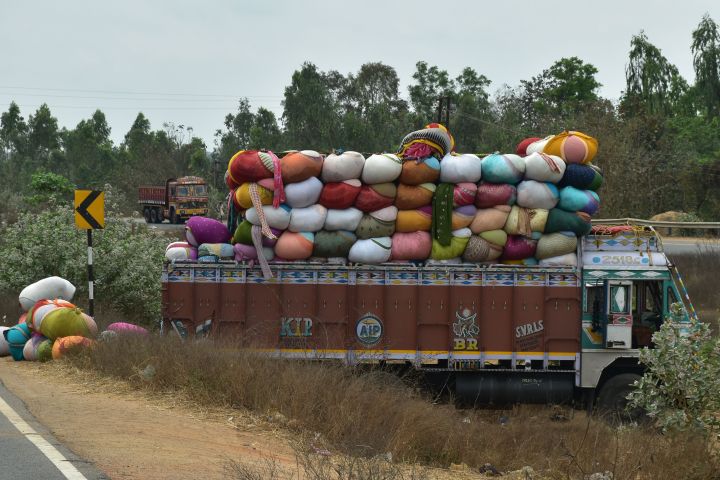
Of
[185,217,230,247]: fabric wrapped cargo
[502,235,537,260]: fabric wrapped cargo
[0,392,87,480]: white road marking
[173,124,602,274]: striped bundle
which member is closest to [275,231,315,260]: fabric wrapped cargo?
[173,124,602,274]: striped bundle

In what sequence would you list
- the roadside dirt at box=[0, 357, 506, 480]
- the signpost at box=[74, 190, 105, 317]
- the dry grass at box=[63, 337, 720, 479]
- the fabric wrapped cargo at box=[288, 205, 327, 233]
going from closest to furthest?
the roadside dirt at box=[0, 357, 506, 480] → the dry grass at box=[63, 337, 720, 479] → the fabric wrapped cargo at box=[288, 205, 327, 233] → the signpost at box=[74, 190, 105, 317]

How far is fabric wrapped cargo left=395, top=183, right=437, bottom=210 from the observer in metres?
13.5

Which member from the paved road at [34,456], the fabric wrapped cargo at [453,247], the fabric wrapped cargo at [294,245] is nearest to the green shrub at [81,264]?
the fabric wrapped cargo at [294,245]

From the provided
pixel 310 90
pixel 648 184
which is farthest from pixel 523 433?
pixel 310 90

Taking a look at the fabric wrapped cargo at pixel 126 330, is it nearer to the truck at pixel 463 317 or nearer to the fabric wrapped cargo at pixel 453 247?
the truck at pixel 463 317

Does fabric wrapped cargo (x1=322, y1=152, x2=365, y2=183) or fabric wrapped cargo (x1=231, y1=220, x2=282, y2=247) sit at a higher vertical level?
fabric wrapped cargo (x1=322, y1=152, x2=365, y2=183)

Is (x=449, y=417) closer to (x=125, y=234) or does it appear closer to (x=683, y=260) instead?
(x=125, y=234)

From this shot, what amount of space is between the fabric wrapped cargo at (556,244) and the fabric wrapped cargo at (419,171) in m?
1.78

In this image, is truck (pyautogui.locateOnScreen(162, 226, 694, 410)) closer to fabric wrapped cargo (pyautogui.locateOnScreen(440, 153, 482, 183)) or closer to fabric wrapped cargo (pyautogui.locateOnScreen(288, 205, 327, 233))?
fabric wrapped cargo (pyautogui.locateOnScreen(288, 205, 327, 233))

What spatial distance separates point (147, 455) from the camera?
7848 millimetres

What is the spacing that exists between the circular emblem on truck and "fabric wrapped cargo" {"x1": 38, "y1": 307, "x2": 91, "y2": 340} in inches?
160

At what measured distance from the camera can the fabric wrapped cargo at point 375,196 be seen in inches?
528

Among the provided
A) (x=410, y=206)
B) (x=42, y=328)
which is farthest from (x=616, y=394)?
(x=42, y=328)

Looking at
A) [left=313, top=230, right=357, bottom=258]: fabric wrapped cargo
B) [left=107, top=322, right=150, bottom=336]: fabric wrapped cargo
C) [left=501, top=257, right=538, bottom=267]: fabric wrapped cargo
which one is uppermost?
[left=313, top=230, right=357, bottom=258]: fabric wrapped cargo
